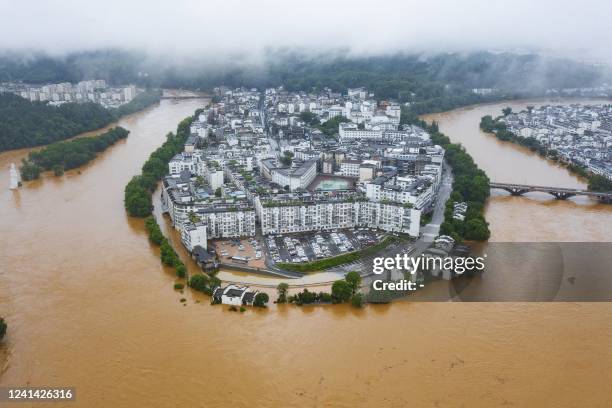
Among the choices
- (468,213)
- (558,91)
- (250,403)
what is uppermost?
(558,91)

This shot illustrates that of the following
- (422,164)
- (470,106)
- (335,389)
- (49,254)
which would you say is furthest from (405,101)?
(335,389)

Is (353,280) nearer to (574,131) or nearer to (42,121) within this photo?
(574,131)

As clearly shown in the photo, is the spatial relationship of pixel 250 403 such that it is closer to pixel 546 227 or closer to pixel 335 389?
pixel 335 389

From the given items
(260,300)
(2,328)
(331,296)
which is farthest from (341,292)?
(2,328)

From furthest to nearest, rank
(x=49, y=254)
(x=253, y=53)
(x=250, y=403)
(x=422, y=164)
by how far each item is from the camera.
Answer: (x=253, y=53), (x=422, y=164), (x=49, y=254), (x=250, y=403)

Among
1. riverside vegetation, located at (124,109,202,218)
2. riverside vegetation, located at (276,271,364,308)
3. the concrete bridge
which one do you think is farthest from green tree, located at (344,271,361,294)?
the concrete bridge

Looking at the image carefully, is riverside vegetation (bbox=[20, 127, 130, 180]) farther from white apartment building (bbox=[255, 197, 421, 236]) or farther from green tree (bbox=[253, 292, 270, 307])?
green tree (bbox=[253, 292, 270, 307])
